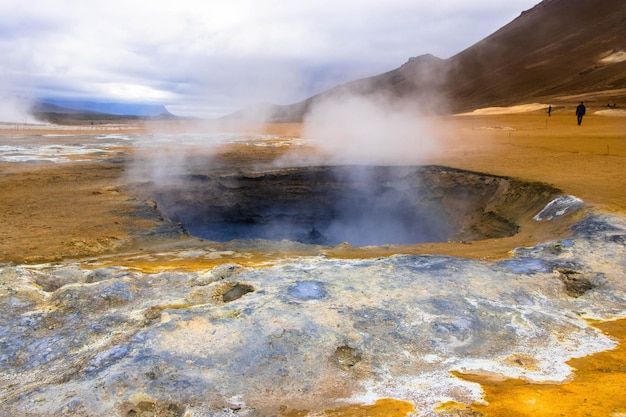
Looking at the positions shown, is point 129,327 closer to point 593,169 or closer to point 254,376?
point 254,376

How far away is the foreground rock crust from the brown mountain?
20.9 meters

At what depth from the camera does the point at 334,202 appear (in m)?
11.9

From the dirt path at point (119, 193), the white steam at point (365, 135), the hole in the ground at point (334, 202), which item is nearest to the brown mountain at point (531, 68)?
the white steam at point (365, 135)

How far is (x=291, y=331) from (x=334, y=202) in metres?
8.37

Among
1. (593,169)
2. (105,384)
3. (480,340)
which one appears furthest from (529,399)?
(593,169)

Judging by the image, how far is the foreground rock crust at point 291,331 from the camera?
9.66ft

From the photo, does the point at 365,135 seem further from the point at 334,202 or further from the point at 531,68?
the point at 531,68

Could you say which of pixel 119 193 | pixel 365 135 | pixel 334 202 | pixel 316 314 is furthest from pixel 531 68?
pixel 316 314

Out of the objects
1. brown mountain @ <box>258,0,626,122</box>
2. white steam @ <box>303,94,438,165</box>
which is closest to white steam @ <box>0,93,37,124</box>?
brown mountain @ <box>258,0,626,122</box>

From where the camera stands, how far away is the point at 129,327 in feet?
12.3

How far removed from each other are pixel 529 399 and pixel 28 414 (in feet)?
9.13

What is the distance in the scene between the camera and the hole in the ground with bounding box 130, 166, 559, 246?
9.95 m

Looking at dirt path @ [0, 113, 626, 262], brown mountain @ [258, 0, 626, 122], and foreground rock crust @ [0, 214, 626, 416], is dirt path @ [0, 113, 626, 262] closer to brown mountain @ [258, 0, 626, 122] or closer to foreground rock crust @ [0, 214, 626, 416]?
foreground rock crust @ [0, 214, 626, 416]

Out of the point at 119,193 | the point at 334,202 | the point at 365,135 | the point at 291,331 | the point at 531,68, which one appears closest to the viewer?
the point at 291,331
